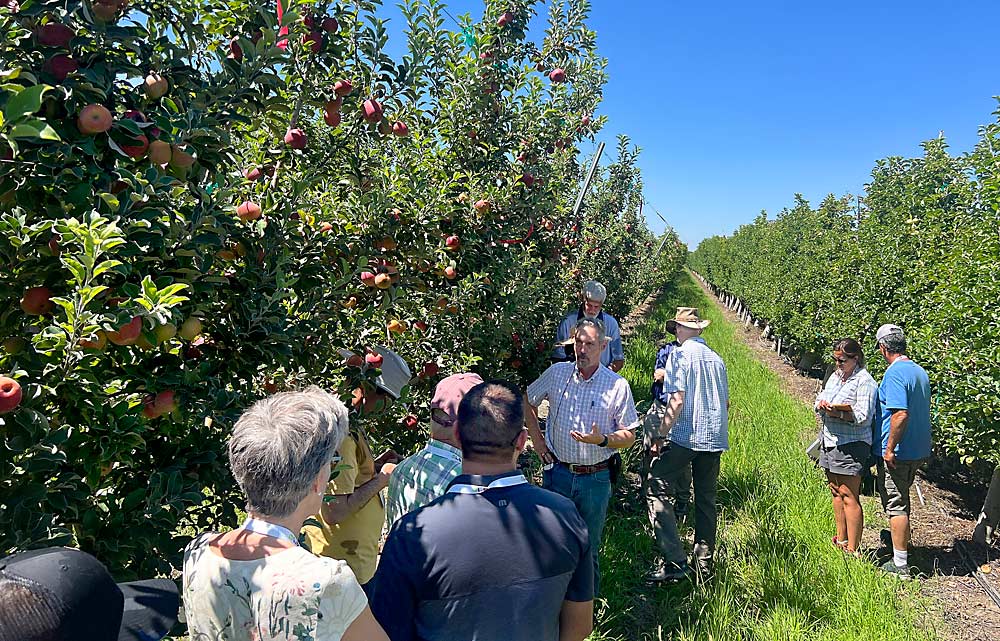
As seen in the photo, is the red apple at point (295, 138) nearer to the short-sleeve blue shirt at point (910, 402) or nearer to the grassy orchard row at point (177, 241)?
the grassy orchard row at point (177, 241)

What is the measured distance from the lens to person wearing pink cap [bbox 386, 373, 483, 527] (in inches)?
82.4

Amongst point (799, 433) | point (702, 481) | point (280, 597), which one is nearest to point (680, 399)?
point (702, 481)

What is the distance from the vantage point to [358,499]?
2.23m

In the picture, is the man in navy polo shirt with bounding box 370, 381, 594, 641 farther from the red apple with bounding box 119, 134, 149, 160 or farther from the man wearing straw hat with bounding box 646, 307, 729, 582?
the man wearing straw hat with bounding box 646, 307, 729, 582

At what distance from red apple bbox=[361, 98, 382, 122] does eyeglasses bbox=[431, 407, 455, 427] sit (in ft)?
3.73

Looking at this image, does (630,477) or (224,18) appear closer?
(224,18)

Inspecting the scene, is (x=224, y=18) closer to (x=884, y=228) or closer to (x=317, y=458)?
(x=317, y=458)

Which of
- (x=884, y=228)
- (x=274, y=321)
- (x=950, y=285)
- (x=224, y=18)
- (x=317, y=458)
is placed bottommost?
(x=317, y=458)

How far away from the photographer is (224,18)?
6.00 ft

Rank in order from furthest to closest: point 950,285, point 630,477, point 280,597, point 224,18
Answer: point 630,477, point 950,285, point 224,18, point 280,597

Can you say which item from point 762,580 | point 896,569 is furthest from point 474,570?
point 896,569

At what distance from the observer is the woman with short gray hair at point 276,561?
1.18 metres

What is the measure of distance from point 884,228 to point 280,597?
387 inches

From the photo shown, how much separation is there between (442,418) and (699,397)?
83.2 inches
